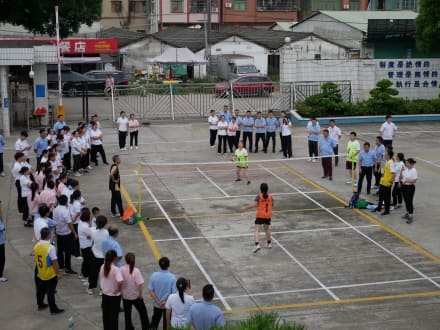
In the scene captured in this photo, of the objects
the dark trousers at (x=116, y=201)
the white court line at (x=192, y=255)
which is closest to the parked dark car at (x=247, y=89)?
the white court line at (x=192, y=255)

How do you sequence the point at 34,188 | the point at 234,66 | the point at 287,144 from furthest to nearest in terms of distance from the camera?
the point at 234,66 < the point at 287,144 < the point at 34,188

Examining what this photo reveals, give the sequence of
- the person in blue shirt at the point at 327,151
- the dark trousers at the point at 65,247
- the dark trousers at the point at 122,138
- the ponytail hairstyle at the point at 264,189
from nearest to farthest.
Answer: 1. the dark trousers at the point at 65,247
2. the ponytail hairstyle at the point at 264,189
3. the person in blue shirt at the point at 327,151
4. the dark trousers at the point at 122,138

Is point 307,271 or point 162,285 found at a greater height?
point 162,285

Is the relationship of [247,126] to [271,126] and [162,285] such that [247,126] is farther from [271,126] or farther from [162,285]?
[162,285]

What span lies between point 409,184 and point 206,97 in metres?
21.9

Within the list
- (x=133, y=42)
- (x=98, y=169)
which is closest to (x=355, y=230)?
(x=98, y=169)

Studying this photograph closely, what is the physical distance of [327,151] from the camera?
22.6 metres

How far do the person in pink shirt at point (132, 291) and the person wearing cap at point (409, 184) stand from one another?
883 cm

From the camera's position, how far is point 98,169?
24828 millimetres

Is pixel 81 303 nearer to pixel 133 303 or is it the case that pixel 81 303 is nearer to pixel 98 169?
pixel 133 303

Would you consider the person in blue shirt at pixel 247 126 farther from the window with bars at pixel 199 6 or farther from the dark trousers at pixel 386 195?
the window with bars at pixel 199 6

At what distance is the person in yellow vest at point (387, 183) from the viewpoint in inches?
742

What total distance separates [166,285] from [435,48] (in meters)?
31.0

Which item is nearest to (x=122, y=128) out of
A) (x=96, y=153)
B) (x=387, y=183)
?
(x=96, y=153)
